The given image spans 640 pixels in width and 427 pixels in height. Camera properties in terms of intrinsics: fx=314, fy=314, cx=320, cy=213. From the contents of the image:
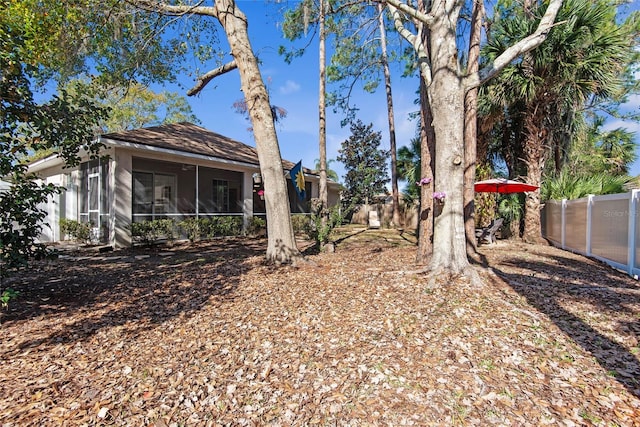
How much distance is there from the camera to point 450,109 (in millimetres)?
4715

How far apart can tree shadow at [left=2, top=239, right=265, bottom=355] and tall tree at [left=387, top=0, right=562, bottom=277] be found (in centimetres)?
339

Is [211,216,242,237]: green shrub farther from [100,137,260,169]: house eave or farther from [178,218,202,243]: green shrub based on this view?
[100,137,260,169]: house eave

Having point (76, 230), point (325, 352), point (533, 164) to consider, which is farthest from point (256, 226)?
point (325, 352)

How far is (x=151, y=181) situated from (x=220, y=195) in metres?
2.95

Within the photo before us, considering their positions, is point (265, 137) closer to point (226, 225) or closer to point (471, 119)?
point (471, 119)

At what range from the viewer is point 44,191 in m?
4.03

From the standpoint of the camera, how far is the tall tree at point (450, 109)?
4703 mm

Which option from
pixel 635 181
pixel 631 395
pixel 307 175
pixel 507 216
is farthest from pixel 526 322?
pixel 307 175

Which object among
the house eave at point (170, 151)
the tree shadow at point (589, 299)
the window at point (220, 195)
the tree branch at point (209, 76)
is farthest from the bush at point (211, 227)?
the tree shadow at point (589, 299)

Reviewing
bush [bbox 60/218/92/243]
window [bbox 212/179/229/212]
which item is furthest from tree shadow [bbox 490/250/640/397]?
bush [bbox 60/218/92/243]

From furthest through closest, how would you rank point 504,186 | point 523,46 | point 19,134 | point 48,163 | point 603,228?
point 48,163 → point 504,186 → point 603,228 → point 523,46 → point 19,134

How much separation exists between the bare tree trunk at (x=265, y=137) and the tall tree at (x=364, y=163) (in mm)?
17749

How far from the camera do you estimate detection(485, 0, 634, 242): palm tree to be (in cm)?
838

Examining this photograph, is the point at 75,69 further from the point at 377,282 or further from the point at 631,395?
the point at 631,395
